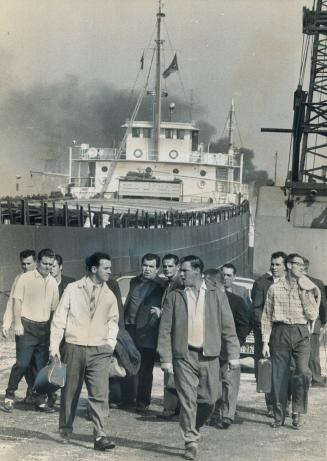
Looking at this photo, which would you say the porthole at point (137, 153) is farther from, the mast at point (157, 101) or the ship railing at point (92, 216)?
the ship railing at point (92, 216)

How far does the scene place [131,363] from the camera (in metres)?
7.82

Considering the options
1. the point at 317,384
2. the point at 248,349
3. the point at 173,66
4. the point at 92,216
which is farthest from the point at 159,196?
the point at 317,384

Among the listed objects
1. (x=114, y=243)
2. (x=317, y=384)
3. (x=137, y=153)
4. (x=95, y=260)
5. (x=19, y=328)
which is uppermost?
(x=137, y=153)

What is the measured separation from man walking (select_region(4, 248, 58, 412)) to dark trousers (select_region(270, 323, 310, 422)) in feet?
6.83

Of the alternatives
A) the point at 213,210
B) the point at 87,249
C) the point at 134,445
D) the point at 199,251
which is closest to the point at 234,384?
the point at 134,445

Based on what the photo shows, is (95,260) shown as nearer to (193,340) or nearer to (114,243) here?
(193,340)

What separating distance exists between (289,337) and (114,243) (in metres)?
14.5

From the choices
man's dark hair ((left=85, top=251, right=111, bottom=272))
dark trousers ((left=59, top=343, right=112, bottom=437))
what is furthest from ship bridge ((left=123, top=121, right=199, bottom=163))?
dark trousers ((left=59, top=343, right=112, bottom=437))

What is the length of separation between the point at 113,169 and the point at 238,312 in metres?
30.3

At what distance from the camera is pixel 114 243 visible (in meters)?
22.3

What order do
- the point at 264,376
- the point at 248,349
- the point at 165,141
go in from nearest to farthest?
the point at 264,376 → the point at 248,349 → the point at 165,141

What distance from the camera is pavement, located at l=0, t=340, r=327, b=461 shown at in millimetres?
6605

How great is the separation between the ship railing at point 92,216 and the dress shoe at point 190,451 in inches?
405

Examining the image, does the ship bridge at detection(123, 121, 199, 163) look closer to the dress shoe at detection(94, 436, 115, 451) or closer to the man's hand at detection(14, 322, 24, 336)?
the man's hand at detection(14, 322, 24, 336)
